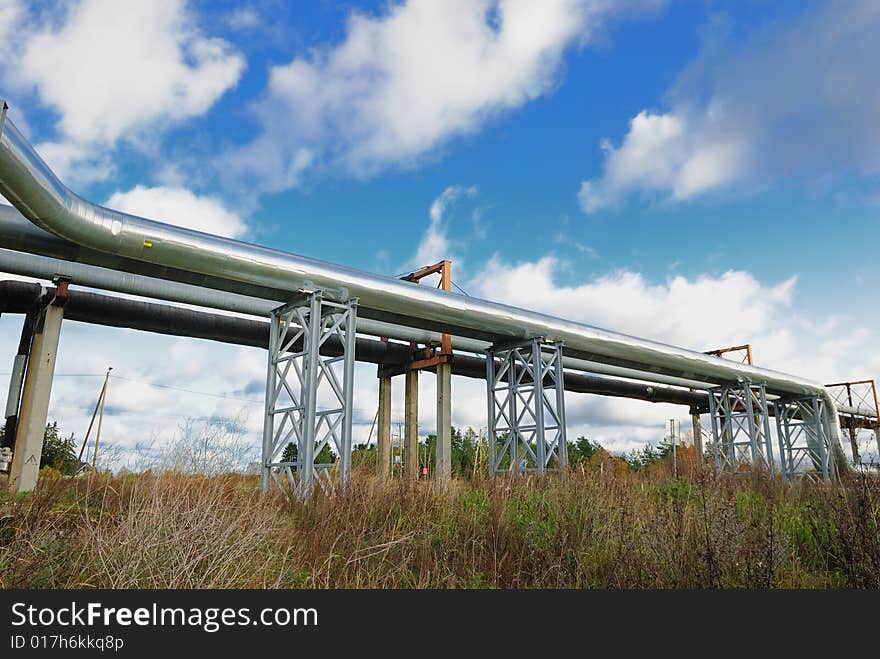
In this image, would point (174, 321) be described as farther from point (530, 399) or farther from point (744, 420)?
point (744, 420)

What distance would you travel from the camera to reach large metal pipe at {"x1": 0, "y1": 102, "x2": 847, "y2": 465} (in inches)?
323

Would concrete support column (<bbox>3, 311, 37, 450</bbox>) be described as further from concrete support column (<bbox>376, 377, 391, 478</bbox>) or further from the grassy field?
concrete support column (<bbox>376, 377, 391, 478</bbox>)

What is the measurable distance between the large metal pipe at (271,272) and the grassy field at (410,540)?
3.76 metres

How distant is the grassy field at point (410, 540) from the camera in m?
5.24

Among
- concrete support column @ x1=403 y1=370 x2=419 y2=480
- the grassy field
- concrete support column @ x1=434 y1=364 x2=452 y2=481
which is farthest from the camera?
concrete support column @ x1=403 y1=370 x2=419 y2=480

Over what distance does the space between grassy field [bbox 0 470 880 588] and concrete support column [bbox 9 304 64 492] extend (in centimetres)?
526

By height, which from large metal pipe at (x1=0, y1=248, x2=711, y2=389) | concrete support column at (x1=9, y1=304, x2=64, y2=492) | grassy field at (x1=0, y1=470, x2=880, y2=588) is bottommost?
grassy field at (x1=0, y1=470, x2=880, y2=588)

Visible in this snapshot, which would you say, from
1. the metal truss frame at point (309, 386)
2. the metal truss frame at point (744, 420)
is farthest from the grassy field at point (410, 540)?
the metal truss frame at point (744, 420)

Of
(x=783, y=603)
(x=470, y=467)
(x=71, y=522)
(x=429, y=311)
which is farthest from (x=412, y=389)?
(x=783, y=603)

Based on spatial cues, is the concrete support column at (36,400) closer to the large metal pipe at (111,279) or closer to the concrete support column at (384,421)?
the large metal pipe at (111,279)

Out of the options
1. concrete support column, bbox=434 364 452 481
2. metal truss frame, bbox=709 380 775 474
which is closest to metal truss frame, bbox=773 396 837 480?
metal truss frame, bbox=709 380 775 474

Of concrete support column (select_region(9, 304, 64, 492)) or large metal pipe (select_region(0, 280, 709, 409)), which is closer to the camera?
concrete support column (select_region(9, 304, 64, 492))

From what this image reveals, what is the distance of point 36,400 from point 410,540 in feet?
31.6

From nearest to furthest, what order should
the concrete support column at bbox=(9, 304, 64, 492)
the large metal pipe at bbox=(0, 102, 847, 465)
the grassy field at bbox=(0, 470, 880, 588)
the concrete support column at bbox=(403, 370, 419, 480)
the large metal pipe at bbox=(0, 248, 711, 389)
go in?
the grassy field at bbox=(0, 470, 880, 588), the large metal pipe at bbox=(0, 102, 847, 465), the concrete support column at bbox=(9, 304, 64, 492), the large metal pipe at bbox=(0, 248, 711, 389), the concrete support column at bbox=(403, 370, 419, 480)
